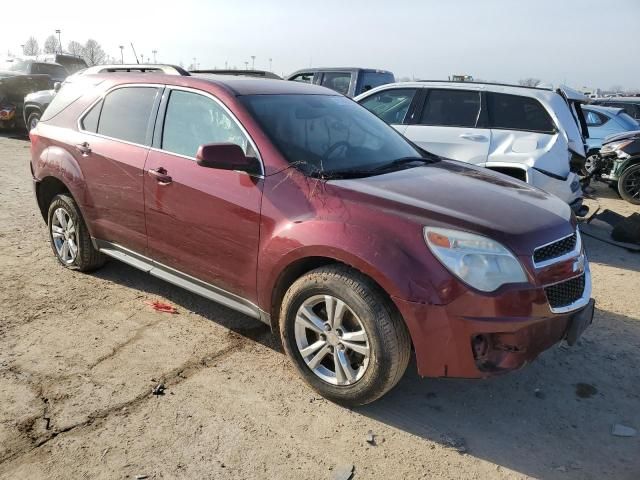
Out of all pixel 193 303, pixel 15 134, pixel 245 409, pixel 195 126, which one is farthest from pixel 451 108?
pixel 15 134

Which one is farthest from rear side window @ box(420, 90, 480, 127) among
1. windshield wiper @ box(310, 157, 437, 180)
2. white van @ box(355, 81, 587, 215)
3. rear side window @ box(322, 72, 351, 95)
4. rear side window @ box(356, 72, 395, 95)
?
rear side window @ box(322, 72, 351, 95)

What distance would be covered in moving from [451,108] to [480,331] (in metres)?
4.69

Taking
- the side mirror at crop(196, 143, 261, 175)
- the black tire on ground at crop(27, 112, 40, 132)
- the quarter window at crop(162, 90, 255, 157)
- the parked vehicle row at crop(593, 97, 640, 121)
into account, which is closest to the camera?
the side mirror at crop(196, 143, 261, 175)

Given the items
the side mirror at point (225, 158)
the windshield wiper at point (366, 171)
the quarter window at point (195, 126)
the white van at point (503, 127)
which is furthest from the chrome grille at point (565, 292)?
the white van at point (503, 127)

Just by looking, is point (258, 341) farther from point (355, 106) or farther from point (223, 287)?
point (355, 106)

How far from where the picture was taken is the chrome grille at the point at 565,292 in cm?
282

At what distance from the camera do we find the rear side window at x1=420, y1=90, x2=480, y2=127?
666 centimetres

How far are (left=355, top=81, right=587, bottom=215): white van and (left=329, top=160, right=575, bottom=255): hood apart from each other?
8.79ft

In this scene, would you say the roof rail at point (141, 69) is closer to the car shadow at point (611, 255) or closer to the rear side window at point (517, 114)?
the rear side window at point (517, 114)

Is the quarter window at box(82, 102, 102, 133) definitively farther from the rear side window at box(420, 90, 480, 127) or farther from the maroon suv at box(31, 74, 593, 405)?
the rear side window at box(420, 90, 480, 127)

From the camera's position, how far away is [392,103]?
727 centimetres

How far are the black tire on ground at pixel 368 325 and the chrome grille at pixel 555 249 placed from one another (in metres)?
0.78

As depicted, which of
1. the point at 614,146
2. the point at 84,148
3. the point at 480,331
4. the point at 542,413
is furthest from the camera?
the point at 614,146

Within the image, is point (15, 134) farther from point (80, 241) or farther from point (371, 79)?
point (80, 241)
